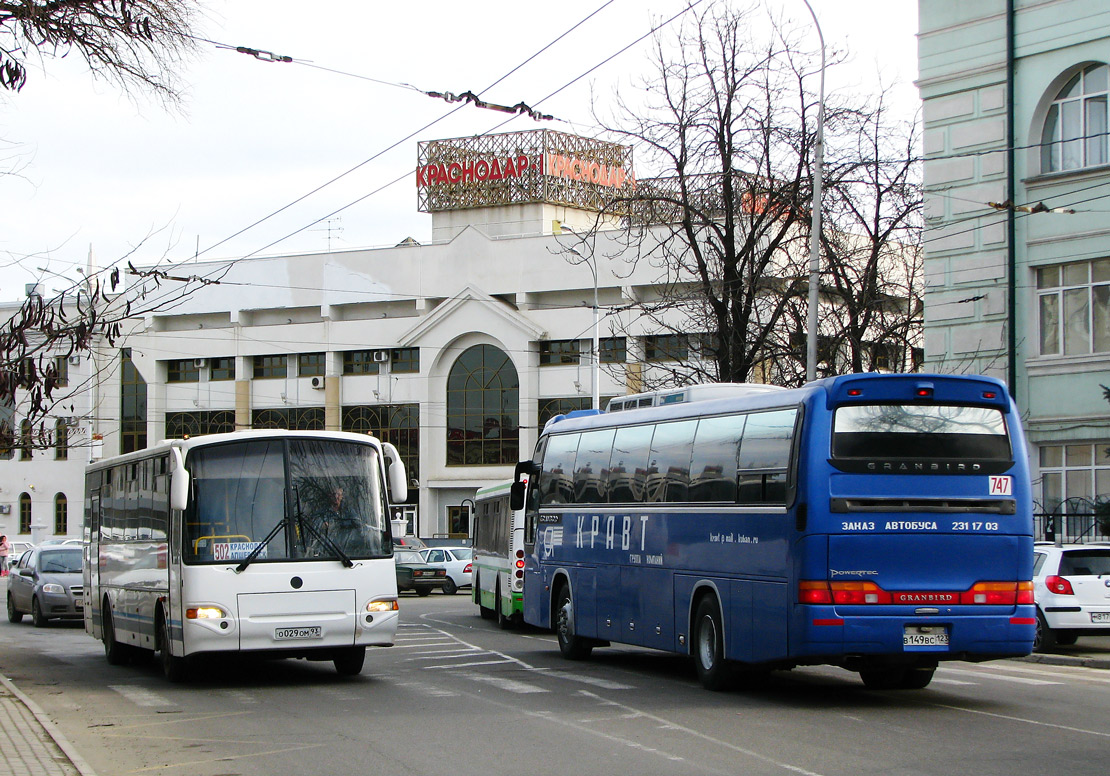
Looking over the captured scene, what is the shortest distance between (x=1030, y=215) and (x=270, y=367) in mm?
51251

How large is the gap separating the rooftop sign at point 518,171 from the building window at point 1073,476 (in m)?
41.6

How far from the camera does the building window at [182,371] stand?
2908 inches

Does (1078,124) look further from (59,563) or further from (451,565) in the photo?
(451,565)

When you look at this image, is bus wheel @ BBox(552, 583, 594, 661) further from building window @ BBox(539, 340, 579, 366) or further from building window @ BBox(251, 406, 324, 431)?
building window @ BBox(251, 406, 324, 431)

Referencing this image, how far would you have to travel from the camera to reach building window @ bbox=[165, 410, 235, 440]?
72.8 m

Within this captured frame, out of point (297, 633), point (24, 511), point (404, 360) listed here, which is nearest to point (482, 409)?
point (404, 360)

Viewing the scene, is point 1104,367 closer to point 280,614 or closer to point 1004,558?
point 1004,558

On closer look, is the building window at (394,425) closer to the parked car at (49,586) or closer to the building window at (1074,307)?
the parked car at (49,586)

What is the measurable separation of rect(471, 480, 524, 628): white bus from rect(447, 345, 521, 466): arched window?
36.2 meters

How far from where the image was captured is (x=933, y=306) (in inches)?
1117

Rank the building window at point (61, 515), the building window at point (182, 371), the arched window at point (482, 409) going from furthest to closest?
1. the building window at point (61, 515)
2. the building window at point (182, 371)
3. the arched window at point (482, 409)

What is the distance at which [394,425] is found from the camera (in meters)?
68.6

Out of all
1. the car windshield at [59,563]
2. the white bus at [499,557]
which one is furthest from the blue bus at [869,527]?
the car windshield at [59,563]

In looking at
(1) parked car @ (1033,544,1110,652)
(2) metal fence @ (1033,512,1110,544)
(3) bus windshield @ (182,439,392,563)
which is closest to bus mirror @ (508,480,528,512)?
(3) bus windshield @ (182,439,392,563)
